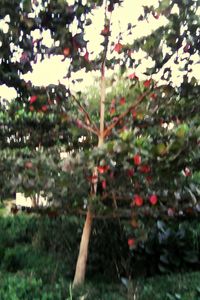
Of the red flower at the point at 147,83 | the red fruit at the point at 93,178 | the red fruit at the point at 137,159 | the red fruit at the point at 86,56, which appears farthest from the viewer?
the red fruit at the point at 86,56

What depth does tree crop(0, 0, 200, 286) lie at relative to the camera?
333 centimetres

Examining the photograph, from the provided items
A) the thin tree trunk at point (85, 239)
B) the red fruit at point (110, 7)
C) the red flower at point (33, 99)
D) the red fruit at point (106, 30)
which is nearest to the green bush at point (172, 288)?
the thin tree trunk at point (85, 239)

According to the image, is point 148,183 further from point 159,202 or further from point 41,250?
point 41,250

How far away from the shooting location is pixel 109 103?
3.81 meters

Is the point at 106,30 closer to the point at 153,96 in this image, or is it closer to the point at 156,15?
the point at 156,15

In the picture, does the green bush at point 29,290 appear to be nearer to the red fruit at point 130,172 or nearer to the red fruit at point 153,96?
the red fruit at point 130,172

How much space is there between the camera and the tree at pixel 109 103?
10.9ft

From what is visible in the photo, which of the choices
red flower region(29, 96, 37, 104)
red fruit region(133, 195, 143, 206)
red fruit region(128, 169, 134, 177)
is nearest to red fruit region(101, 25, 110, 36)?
red flower region(29, 96, 37, 104)

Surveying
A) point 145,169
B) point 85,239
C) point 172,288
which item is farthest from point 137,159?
point 172,288

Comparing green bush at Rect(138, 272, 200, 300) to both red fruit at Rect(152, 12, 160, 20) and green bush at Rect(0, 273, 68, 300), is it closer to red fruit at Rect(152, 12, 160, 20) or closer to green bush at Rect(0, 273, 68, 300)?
green bush at Rect(0, 273, 68, 300)

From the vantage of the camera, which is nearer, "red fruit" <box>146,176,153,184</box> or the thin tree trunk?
"red fruit" <box>146,176,153,184</box>

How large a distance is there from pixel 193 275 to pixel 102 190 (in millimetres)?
1165

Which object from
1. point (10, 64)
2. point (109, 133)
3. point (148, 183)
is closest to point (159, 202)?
point (148, 183)

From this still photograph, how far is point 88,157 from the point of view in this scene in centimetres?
306
